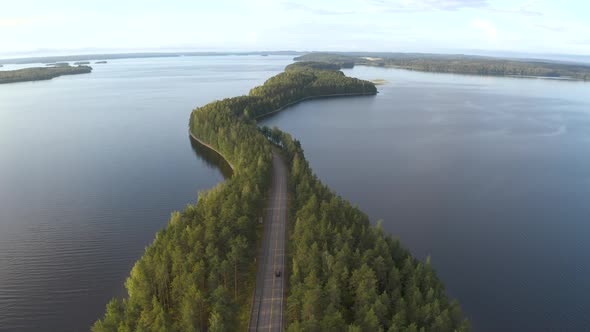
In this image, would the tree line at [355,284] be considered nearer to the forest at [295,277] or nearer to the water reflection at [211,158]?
the forest at [295,277]

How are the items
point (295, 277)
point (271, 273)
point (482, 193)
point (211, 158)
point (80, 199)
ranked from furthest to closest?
point (211, 158) < point (482, 193) < point (80, 199) < point (271, 273) < point (295, 277)

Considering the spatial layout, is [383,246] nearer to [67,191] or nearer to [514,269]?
[514,269]

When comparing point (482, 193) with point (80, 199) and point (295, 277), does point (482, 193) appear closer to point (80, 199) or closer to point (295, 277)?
point (295, 277)

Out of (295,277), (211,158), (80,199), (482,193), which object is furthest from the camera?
(211,158)

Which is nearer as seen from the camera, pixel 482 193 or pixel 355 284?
pixel 355 284

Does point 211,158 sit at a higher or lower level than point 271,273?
higher

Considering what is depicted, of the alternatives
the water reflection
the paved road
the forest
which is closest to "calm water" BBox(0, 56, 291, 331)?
the water reflection

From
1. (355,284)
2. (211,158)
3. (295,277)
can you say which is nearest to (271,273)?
(295,277)
